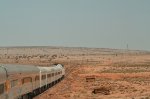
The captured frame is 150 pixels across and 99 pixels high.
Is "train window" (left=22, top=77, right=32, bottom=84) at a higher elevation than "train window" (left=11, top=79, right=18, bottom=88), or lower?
lower

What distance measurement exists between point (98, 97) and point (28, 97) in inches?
280

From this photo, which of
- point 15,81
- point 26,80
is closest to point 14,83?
point 15,81

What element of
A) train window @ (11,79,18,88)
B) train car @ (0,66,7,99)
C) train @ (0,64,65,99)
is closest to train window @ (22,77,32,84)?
train @ (0,64,65,99)

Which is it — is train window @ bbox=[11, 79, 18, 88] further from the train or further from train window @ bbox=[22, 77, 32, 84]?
train window @ bbox=[22, 77, 32, 84]

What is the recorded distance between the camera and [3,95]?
73.0 ft

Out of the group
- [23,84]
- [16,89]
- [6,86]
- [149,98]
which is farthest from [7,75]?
[149,98]

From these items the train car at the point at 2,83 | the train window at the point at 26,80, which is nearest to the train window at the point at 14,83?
the train car at the point at 2,83

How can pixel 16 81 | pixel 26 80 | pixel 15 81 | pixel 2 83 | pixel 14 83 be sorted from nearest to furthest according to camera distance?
pixel 2 83 → pixel 14 83 → pixel 15 81 → pixel 16 81 → pixel 26 80

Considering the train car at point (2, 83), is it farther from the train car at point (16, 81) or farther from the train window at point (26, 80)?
the train window at point (26, 80)

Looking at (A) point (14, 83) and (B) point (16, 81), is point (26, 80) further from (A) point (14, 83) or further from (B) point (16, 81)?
(A) point (14, 83)

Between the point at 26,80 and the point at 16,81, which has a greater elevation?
the point at 16,81

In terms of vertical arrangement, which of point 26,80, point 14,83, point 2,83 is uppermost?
point 2,83

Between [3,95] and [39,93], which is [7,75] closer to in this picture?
[3,95]

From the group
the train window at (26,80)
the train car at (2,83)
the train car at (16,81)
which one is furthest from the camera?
the train window at (26,80)
